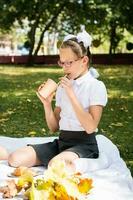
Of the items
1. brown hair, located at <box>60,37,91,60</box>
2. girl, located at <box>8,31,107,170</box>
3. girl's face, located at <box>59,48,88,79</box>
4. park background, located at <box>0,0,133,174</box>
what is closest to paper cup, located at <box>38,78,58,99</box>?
girl, located at <box>8,31,107,170</box>

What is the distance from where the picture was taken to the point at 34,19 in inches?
1278

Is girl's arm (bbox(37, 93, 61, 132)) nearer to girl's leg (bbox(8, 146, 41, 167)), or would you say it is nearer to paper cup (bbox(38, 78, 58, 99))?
paper cup (bbox(38, 78, 58, 99))

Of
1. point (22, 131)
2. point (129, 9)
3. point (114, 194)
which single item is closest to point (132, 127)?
point (22, 131)

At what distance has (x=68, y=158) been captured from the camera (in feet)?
14.4

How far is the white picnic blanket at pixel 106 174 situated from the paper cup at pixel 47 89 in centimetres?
66

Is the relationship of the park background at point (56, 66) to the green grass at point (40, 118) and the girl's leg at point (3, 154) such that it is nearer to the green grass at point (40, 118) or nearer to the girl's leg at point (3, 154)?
the green grass at point (40, 118)

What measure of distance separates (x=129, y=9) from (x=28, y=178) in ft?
85.3

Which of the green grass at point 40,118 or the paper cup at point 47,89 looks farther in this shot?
the green grass at point 40,118

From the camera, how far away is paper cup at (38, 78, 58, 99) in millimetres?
4500

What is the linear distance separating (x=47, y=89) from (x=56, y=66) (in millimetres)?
24818

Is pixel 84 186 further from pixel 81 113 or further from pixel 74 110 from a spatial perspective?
pixel 74 110

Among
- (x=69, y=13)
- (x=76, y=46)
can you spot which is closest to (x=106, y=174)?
(x=76, y=46)

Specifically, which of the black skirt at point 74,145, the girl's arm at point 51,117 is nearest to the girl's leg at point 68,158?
the black skirt at point 74,145

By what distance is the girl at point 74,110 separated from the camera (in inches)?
176
